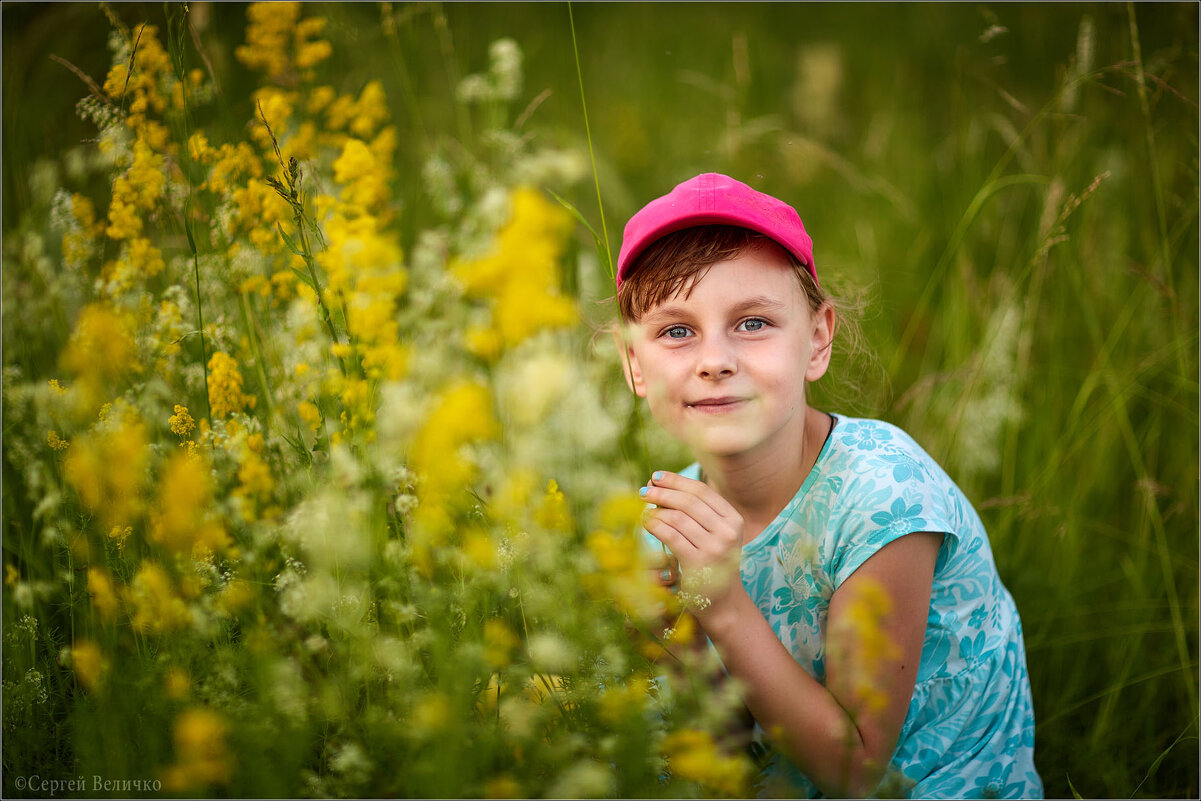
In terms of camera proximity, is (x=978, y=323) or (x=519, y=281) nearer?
(x=519, y=281)

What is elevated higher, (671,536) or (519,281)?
(519,281)

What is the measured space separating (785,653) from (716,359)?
54cm

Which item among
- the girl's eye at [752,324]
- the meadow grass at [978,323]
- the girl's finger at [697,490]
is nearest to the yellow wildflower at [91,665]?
the meadow grass at [978,323]

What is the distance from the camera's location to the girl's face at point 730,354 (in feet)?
5.22

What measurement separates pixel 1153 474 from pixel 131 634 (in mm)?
2799

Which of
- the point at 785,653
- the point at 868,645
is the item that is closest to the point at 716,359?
the point at 785,653

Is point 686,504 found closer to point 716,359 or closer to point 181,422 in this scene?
point 716,359

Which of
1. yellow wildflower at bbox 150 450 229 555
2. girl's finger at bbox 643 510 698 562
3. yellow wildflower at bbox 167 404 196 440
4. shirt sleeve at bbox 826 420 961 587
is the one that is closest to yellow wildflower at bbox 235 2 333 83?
yellow wildflower at bbox 167 404 196 440

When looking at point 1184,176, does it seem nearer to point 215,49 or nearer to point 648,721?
point 648,721

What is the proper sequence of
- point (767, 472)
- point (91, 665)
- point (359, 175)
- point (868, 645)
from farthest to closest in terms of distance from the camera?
point (359, 175) < point (767, 472) < point (91, 665) < point (868, 645)

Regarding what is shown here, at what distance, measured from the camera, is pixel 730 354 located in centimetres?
158

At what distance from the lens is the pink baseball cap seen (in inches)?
63.7

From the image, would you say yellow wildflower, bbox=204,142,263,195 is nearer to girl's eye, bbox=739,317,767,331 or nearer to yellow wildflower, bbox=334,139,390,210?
yellow wildflower, bbox=334,139,390,210

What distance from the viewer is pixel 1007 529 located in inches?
98.7
